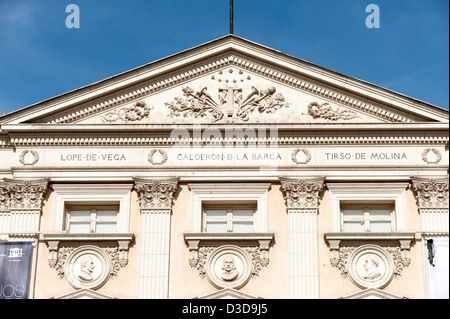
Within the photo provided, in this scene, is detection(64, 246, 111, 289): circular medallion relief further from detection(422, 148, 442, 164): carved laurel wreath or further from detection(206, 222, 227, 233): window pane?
detection(422, 148, 442, 164): carved laurel wreath

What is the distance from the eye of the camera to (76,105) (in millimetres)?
30297

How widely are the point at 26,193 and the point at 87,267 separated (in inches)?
126

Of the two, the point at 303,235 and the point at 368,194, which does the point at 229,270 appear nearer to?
the point at 303,235

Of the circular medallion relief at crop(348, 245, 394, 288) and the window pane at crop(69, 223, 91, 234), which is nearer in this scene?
the circular medallion relief at crop(348, 245, 394, 288)

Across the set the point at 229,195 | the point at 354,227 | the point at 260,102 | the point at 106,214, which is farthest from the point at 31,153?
the point at 354,227

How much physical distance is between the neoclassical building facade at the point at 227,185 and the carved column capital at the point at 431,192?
0.13ft

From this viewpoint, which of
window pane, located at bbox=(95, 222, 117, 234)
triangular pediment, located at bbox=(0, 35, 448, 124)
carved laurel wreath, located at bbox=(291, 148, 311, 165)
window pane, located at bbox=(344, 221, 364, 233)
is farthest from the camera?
triangular pediment, located at bbox=(0, 35, 448, 124)

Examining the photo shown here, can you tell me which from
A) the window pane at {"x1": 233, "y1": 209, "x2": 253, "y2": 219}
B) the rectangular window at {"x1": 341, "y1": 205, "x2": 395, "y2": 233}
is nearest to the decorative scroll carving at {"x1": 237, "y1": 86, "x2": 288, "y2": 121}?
the window pane at {"x1": 233, "y1": 209, "x2": 253, "y2": 219}

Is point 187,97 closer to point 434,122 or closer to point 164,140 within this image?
point 164,140

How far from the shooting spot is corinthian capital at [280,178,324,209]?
95.5ft

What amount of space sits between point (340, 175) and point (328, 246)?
2403mm

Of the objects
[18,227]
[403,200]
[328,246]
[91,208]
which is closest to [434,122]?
[403,200]

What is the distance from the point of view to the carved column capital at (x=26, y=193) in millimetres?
29266

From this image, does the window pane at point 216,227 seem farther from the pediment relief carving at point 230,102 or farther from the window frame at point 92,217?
the pediment relief carving at point 230,102
